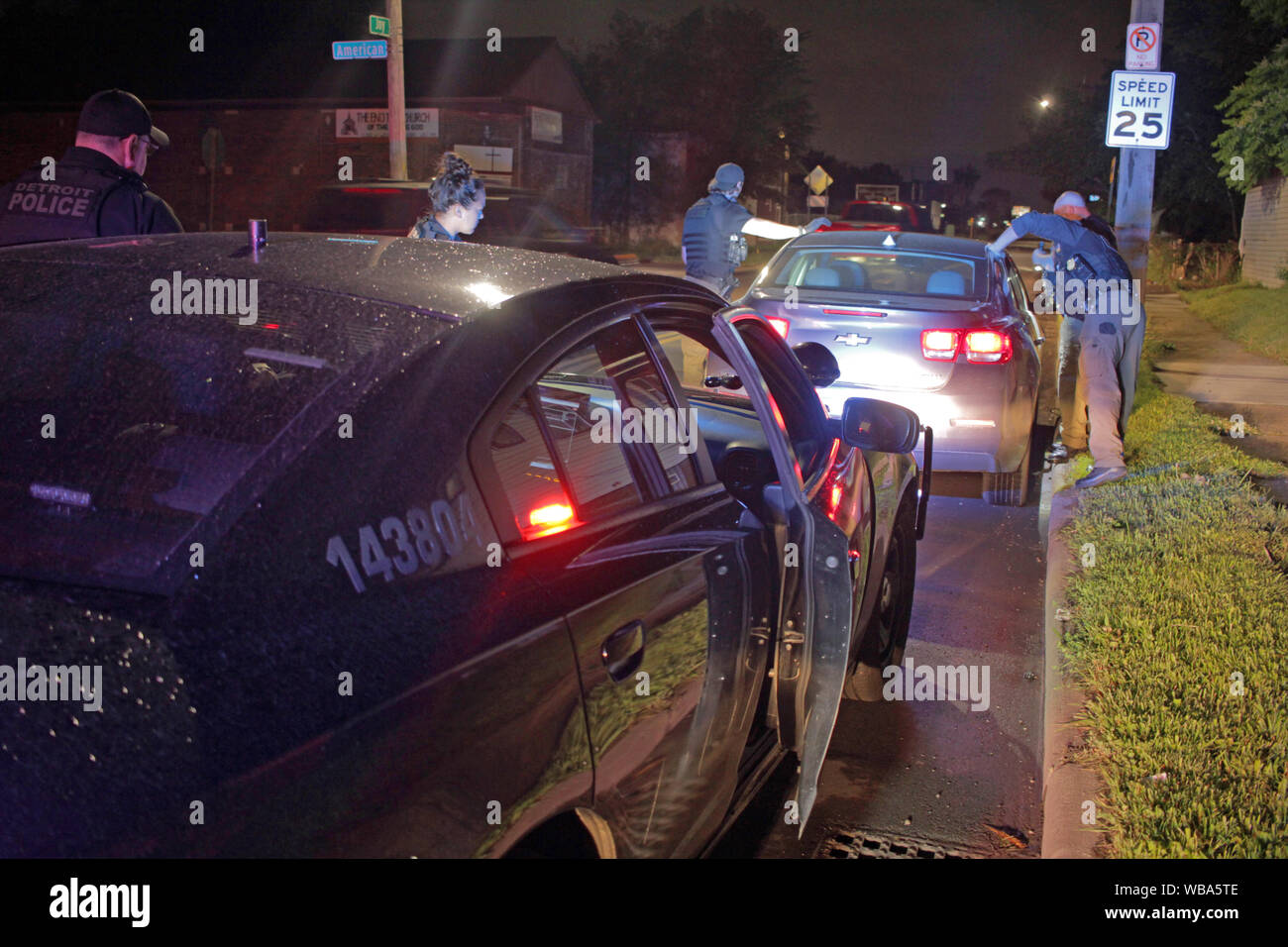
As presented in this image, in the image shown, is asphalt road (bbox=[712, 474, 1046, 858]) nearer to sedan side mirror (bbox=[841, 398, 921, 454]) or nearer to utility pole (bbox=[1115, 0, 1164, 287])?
sedan side mirror (bbox=[841, 398, 921, 454])

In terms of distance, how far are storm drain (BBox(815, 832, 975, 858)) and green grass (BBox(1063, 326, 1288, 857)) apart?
495 mm

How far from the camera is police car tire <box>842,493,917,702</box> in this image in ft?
14.6

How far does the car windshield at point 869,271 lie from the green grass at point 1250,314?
8.92 m

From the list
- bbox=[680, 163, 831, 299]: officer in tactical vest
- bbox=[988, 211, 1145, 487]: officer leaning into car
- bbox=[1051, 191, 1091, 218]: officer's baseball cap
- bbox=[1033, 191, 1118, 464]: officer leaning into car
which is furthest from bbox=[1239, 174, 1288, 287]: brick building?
bbox=[988, 211, 1145, 487]: officer leaning into car

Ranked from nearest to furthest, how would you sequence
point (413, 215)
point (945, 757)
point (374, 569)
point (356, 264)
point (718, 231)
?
point (374, 569) → point (356, 264) → point (945, 757) → point (718, 231) → point (413, 215)

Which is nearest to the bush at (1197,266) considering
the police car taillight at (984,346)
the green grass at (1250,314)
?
the green grass at (1250,314)

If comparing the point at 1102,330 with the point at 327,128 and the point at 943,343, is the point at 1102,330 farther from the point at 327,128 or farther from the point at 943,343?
the point at 327,128

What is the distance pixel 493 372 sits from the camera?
2.11 meters

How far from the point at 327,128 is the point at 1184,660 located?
3810 centimetres

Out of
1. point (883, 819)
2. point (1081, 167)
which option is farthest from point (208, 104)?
point (883, 819)

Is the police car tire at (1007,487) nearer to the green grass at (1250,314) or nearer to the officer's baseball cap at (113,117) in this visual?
the officer's baseball cap at (113,117)

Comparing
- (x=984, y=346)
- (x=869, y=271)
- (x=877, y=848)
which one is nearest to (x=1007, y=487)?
(x=984, y=346)

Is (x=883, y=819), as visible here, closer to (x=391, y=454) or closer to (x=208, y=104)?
(x=391, y=454)

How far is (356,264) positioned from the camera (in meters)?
2.50
